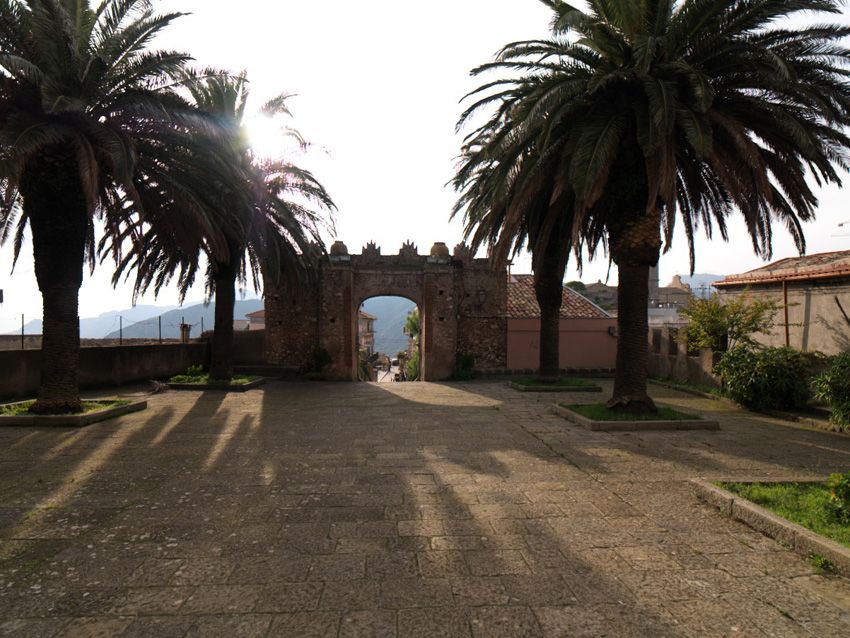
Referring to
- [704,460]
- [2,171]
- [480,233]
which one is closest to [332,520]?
[704,460]

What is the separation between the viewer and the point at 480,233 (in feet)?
40.4

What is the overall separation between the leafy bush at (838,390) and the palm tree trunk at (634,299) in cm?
268

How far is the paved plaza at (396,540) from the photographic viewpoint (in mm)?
3061

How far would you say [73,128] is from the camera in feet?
29.2

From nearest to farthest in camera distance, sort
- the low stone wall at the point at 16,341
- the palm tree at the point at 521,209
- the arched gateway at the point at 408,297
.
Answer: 1. the palm tree at the point at 521,209
2. the arched gateway at the point at 408,297
3. the low stone wall at the point at 16,341

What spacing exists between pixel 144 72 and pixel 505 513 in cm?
958

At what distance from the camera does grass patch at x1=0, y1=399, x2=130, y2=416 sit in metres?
9.41

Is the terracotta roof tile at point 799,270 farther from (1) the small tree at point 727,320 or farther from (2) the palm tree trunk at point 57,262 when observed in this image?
(2) the palm tree trunk at point 57,262

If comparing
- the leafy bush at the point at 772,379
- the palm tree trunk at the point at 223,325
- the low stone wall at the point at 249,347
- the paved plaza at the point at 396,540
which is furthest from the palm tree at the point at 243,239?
the leafy bush at the point at 772,379

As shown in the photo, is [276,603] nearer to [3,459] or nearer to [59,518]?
[59,518]

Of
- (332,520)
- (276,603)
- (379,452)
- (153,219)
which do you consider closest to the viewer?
(276,603)

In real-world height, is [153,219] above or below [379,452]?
above

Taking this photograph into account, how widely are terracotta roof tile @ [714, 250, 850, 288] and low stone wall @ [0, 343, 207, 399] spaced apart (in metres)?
17.8

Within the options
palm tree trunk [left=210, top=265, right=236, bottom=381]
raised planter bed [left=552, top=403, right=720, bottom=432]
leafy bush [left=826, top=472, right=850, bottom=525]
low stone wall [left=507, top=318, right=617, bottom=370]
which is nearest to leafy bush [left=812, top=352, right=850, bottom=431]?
raised planter bed [left=552, top=403, right=720, bottom=432]
